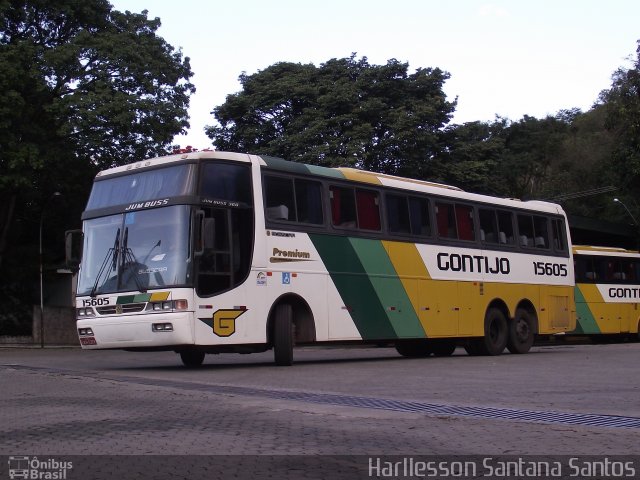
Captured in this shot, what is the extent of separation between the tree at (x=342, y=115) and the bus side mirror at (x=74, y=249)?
1037 inches

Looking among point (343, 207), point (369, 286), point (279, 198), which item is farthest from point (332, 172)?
point (369, 286)

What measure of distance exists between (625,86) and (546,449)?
3485 centimetres

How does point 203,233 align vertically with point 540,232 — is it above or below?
below

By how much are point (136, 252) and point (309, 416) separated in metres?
7.55

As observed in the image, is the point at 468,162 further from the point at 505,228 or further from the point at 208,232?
the point at 208,232

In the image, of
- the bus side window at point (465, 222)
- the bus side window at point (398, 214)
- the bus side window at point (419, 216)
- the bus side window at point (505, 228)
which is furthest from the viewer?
the bus side window at point (505, 228)

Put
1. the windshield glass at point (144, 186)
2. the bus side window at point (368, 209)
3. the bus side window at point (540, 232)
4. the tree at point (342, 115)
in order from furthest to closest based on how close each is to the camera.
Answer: the tree at point (342, 115), the bus side window at point (540, 232), the bus side window at point (368, 209), the windshield glass at point (144, 186)

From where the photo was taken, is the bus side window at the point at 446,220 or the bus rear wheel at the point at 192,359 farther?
the bus side window at the point at 446,220

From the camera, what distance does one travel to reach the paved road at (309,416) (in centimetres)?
700

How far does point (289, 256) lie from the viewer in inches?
661

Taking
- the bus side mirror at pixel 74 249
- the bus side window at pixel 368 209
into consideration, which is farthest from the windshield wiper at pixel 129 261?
the bus side window at pixel 368 209

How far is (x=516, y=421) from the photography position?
8648mm

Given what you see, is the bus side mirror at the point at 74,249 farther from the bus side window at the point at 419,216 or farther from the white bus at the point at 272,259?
the bus side window at the point at 419,216
